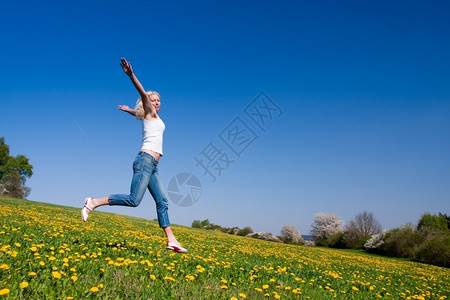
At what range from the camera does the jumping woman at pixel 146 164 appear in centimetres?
520

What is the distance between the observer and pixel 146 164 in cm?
523

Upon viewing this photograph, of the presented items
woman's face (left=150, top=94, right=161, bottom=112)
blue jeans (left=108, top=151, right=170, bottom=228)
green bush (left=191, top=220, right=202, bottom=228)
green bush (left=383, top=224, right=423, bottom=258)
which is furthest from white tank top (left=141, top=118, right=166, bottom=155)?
green bush (left=191, top=220, right=202, bottom=228)

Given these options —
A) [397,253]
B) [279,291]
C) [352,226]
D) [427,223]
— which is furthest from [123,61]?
[352,226]

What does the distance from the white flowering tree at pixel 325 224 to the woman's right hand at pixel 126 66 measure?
64.0 metres

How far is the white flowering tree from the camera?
6325 cm

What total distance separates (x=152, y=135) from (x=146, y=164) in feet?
1.73

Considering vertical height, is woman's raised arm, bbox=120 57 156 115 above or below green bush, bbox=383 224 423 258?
above

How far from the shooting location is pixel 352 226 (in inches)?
2013

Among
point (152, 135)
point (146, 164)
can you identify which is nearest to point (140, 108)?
point (152, 135)

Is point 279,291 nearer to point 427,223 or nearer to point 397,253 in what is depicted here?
point 397,253

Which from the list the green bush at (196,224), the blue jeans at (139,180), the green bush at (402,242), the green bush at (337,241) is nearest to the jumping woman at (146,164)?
the blue jeans at (139,180)

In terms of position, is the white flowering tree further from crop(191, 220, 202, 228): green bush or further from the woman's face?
the woman's face

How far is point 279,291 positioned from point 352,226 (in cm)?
5205

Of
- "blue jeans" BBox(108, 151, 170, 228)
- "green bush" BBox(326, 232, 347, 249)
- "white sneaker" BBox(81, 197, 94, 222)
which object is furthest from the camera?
"green bush" BBox(326, 232, 347, 249)
